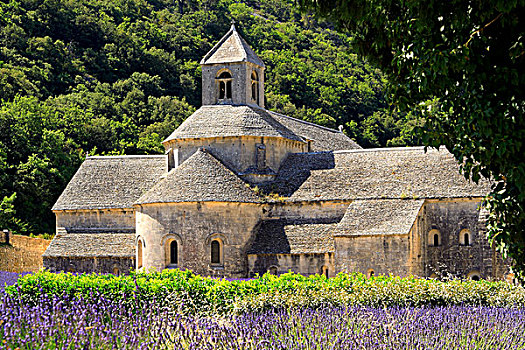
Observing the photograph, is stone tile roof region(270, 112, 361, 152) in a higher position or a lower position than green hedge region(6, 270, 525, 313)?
higher

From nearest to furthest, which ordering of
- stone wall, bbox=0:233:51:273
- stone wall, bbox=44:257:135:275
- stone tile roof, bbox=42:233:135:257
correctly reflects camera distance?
stone wall, bbox=0:233:51:273
stone wall, bbox=44:257:135:275
stone tile roof, bbox=42:233:135:257

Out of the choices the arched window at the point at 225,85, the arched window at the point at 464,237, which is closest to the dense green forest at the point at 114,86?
the arched window at the point at 225,85

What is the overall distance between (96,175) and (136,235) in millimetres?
8404

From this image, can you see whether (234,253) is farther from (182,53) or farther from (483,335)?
(182,53)

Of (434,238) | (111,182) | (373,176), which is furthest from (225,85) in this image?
(434,238)

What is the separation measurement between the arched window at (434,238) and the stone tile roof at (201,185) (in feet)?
29.6

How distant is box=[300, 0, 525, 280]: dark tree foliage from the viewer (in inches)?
471

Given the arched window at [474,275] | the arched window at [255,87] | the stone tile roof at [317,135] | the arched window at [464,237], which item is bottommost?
the arched window at [474,275]

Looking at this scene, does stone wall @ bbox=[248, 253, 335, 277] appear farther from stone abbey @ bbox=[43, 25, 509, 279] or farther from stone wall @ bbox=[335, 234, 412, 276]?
stone wall @ bbox=[335, 234, 412, 276]

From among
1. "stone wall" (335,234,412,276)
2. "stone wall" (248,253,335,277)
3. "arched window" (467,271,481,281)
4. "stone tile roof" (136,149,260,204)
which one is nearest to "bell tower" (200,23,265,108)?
"stone tile roof" (136,149,260,204)

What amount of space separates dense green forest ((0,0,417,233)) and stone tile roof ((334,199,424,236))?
94.7 ft

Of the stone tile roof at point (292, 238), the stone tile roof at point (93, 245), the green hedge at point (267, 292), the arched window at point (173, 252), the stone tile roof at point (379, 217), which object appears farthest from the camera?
the stone tile roof at point (93, 245)

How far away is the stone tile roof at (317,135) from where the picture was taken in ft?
172

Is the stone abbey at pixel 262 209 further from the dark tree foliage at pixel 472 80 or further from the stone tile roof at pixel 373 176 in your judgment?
the dark tree foliage at pixel 472 80
